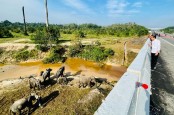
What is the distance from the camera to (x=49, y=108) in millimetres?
8227

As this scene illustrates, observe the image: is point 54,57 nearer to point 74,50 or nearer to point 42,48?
point 74,50

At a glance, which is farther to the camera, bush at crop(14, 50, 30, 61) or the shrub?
the shrub

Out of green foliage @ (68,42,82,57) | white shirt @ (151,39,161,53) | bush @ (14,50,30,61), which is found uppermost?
white shirt @ (151,39,161,53)

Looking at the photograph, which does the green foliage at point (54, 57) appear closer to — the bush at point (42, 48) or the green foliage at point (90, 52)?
the green foliage at point (90, 52)

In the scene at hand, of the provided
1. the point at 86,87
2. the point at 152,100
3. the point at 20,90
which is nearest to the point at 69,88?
the point at 86,87

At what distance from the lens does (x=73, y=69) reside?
19109 mm

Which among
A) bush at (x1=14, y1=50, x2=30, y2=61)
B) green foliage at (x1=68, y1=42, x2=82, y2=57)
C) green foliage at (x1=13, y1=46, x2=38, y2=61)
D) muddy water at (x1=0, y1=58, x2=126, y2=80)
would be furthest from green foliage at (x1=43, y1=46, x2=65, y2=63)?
bush at (x1=14, y1=50, x2=30, y2=61)

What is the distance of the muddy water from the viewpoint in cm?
1714

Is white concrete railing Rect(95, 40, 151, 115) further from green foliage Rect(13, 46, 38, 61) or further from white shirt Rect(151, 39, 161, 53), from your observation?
green foliage Rect(13, 46, 38, 61)

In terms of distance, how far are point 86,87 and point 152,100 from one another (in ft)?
26.2

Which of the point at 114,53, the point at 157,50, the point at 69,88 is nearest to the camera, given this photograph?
the point at 157,50

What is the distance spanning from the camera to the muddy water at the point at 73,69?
17.1 metres

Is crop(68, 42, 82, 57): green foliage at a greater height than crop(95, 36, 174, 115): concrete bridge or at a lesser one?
lesser

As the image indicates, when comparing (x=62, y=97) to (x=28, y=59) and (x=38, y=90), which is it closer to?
(x=38, y=90)
